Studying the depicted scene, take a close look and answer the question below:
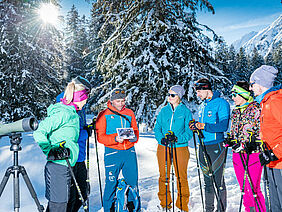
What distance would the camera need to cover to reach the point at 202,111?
366 cm

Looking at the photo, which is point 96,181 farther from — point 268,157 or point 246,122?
point 268,157

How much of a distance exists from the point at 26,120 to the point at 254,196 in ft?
10.2

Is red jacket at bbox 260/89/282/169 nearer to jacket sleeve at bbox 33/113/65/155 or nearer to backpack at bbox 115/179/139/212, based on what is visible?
backpack at bbox 115/179/139/212

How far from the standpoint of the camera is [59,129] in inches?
99.7

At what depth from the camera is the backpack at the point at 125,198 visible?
10.5 feet

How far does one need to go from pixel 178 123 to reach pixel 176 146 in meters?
0.43

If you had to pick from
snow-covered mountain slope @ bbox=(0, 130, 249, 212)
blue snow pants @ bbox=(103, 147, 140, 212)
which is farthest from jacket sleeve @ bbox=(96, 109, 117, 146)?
snow-covered mountain slope @ bbox=(0, 130, 249, 212)

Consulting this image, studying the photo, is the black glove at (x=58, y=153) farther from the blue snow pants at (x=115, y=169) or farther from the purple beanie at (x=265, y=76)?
the purple beanie at (x=265, y=76)

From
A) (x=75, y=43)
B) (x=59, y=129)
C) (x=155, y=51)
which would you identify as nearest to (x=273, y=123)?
(x=59, y=129)

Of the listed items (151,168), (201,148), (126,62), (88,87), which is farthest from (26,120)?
(126,62)

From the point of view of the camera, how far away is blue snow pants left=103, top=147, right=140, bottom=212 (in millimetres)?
3281

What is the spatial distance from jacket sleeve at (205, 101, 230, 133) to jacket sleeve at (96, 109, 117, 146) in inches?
64.8

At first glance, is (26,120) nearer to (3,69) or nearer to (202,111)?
(202,111)

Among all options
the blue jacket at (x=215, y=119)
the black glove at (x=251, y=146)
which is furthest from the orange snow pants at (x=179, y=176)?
the black glove at (x=251, y=146)
